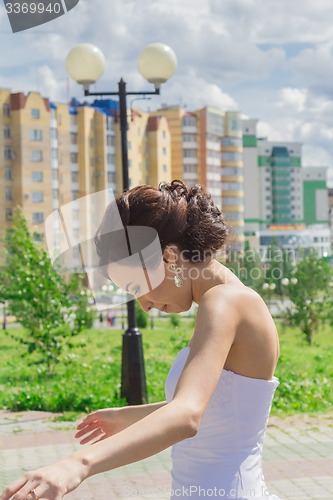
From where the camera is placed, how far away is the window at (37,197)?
5716 cm

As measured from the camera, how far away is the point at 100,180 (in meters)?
62.3

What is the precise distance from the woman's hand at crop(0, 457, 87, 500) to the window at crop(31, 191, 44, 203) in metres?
56.4

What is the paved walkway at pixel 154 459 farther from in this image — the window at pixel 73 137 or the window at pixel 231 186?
the window at pixel 231 186

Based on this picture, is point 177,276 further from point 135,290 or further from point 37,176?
point 37,176

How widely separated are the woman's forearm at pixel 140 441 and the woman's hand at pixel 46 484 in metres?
Result: 0.03

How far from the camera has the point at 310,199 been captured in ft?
407

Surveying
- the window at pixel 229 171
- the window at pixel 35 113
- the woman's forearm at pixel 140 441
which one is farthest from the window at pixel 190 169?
the woman's forearm at pixel 140 441

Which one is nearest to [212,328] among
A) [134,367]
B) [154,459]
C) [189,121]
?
[154,459]

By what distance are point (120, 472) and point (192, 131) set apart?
Result: 6742 centimetres

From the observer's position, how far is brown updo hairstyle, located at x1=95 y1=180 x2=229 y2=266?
1.92 meters

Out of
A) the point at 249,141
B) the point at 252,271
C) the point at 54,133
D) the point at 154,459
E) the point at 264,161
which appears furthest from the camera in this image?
the point at 264,161

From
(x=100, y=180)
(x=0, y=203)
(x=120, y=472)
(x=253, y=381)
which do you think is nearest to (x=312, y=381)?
(x=120, y=472)

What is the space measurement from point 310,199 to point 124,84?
4610 inches

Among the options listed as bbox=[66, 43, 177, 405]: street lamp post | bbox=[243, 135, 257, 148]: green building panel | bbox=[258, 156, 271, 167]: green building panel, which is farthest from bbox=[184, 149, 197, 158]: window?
bbox=[66, 43, 177, 405]: street lamp post
